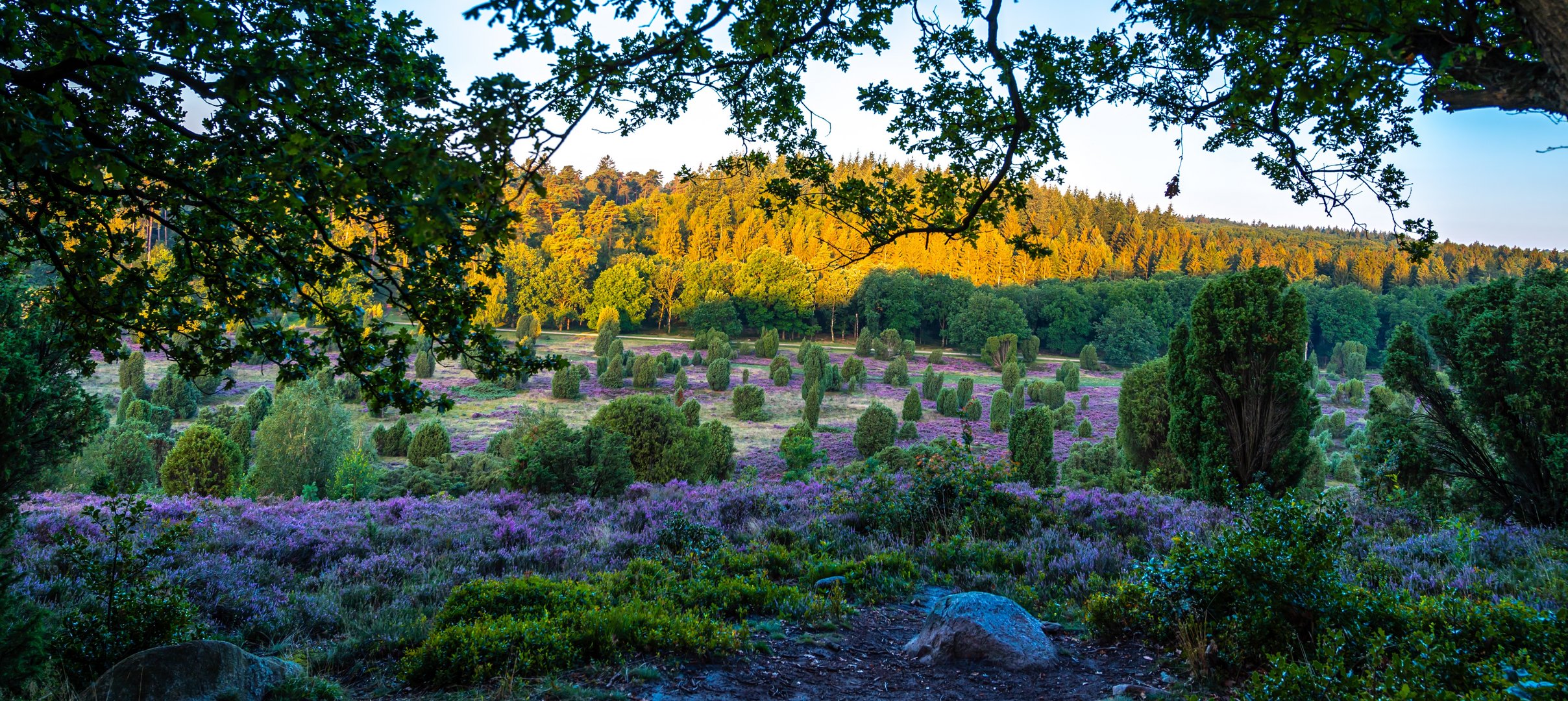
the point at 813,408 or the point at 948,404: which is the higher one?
the point at 813,408

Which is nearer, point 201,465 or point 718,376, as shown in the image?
point 201,465

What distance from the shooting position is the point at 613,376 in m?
38.4

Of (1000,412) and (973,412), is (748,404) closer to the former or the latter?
(973,412)

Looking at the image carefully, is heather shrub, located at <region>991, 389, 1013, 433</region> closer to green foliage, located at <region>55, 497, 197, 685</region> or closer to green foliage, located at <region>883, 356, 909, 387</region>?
green foliage, located at <region>883, 356, 909, 387</region>

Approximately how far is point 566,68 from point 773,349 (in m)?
49.2

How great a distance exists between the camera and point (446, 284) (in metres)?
4.48

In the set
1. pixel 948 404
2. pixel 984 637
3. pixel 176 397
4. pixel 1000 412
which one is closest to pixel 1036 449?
pixel 1000 412

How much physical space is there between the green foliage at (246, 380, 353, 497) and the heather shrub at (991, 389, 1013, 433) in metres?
25.0

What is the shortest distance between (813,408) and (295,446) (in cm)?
1914

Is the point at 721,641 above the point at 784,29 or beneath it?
beneath

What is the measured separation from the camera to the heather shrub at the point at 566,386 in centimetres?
3478

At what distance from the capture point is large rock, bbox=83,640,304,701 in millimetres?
3762

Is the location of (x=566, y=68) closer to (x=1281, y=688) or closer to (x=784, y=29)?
(x=784, y=29)

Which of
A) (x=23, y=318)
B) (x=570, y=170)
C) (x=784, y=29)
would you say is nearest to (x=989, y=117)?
(x=784, y=29)
